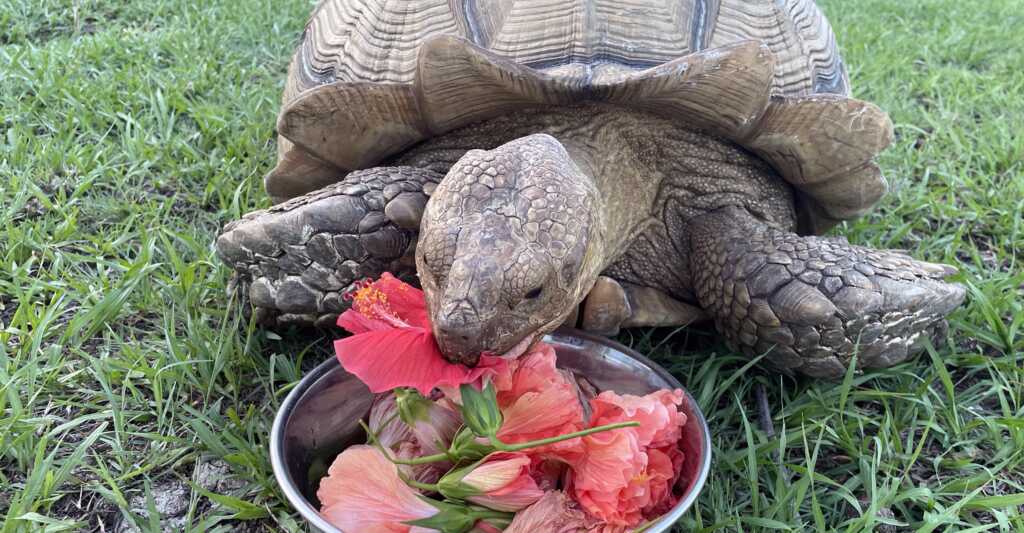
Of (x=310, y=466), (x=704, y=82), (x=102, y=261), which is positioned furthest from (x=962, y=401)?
(x=102, y=261)

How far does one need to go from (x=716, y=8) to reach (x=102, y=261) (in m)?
1.98

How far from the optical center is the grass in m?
1.72

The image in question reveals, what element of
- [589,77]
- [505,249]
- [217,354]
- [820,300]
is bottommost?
[217,354]

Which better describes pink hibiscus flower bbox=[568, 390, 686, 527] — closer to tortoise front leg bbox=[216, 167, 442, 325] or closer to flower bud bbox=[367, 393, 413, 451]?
flower bud bbox=[367, 393, 413, 451]

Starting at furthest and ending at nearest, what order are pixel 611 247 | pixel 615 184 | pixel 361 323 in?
1. pixel 615 184
2. pixel 611 247
3. pixel 361 323

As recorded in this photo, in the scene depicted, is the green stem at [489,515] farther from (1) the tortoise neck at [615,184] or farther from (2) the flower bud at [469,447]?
(1) the tortoise neck at [615,184]

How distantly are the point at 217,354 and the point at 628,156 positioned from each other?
4.14 feet

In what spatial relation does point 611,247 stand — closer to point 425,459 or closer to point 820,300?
point 820,300

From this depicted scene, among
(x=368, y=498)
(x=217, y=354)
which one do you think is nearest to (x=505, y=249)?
(x=368, y=498)

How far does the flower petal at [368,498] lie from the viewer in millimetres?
1392

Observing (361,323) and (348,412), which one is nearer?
(361,323)

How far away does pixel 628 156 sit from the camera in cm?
225

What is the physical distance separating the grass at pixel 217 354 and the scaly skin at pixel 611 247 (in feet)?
0.51

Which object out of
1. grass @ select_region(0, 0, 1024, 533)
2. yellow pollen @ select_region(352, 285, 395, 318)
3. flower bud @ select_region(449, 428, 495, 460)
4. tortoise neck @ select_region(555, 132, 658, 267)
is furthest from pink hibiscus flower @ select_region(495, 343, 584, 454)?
tortoise neck @ select_region(555, 132, 658, 267)
